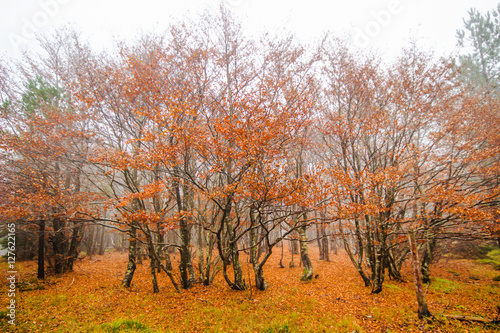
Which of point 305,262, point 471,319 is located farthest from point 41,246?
point 471,319

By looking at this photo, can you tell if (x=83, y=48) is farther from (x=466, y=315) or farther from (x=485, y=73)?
(x=485, y=73)

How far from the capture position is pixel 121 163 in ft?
26.0

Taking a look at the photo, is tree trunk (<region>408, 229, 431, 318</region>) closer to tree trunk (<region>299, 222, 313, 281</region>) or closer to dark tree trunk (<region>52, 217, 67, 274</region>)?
tree trunk (<region>299, 222, 313, 281</region>)

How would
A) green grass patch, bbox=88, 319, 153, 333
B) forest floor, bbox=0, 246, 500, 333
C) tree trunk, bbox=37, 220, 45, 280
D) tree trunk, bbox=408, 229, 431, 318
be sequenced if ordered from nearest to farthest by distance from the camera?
green grass patch, bbox=88, 319, 153, 333 → tree trunk, bbox=408, 229, 431, 318 → forest floor, bbox=0, 246, 500, 333 → tree trunk, bbox=37, 220, 45, 280

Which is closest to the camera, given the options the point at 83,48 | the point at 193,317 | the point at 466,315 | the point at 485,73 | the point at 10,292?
the point at 466,315

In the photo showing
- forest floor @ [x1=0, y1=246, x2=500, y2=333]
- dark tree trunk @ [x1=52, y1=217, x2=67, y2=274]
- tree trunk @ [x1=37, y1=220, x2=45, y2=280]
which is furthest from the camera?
dark tree trunk @ [x1=52, y1=217, x2=67, y2=274]

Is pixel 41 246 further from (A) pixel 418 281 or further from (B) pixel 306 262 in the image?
(A) pixel 418 281

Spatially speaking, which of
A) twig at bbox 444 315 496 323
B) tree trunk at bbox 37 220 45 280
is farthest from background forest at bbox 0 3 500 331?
twig at bbox 444 315 496 323

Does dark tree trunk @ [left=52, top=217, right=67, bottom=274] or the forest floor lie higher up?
dark tree trunk @ [left=52, top=217, right=67, bottom=274]

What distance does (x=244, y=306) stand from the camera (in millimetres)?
8422

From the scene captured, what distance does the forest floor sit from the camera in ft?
21.9

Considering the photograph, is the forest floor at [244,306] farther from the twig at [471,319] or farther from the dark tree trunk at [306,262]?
the dark tree trunk at [306,262]

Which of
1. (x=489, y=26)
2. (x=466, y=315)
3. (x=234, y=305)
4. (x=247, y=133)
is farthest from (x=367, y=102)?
(x=489, y=26)

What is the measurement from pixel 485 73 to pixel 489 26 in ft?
17.3
